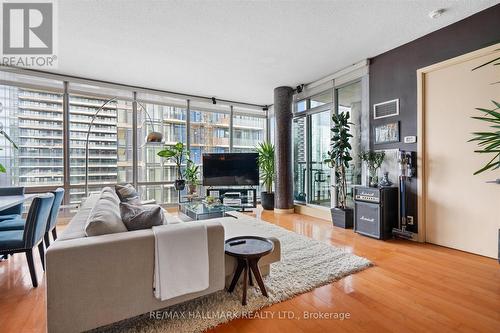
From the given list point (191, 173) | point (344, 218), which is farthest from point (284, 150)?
point (191, 173)

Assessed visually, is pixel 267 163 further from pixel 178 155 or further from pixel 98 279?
pixel 98 279

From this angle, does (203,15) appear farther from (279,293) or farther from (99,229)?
(279,293)

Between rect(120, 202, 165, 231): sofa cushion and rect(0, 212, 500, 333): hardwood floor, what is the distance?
33.2 inches

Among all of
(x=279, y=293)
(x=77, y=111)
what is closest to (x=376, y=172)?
(x=279, y=293)

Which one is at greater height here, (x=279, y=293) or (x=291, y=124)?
(x=291, y=124)

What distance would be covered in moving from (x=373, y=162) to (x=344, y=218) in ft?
3.36

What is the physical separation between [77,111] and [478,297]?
6.16 m

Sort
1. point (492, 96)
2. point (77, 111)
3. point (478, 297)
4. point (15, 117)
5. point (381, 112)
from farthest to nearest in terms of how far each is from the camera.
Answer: point (77, 111), point (15, 117), point (381, 112), point (492, 96), point (478, 297)

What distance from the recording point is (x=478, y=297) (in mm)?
1938

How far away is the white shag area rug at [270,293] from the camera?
1.63m

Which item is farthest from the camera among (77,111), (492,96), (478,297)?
(77,111)

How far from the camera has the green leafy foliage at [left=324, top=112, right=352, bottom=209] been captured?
13.4 ft

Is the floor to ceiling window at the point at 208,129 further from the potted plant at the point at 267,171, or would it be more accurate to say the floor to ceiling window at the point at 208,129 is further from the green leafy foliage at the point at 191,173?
the potted plant at the point at 267,171

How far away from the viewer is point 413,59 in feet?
11.0
